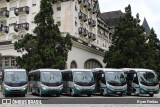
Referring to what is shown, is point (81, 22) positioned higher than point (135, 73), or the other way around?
point (81, 22)

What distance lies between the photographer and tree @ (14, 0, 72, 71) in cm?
3838

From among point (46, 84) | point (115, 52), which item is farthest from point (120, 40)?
point (46, 84)

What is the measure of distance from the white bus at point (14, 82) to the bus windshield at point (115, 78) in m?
7.56

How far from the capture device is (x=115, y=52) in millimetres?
46906

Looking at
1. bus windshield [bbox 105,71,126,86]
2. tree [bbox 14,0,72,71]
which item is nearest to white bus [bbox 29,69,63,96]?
bus windshield [bbox 105,71,126,86]

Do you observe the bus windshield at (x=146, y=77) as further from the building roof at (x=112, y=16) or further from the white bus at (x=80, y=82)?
the building roof at (x=112, y=16)

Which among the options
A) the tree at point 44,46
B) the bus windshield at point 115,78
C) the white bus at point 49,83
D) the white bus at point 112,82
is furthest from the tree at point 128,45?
the white bus at point 49,83

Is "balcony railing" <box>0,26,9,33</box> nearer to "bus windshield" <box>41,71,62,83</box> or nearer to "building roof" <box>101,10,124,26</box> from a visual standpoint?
"bus windshield" <box>41,71,62,83</box>

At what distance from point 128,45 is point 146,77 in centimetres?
1283

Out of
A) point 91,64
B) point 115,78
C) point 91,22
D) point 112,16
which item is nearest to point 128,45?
point 91,64

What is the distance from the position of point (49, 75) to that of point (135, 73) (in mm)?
8363

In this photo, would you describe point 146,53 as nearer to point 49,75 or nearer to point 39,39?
point 39,39

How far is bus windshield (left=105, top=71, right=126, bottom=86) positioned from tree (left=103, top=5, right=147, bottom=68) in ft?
37.8

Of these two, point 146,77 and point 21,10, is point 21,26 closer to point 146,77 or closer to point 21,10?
point 21,10
